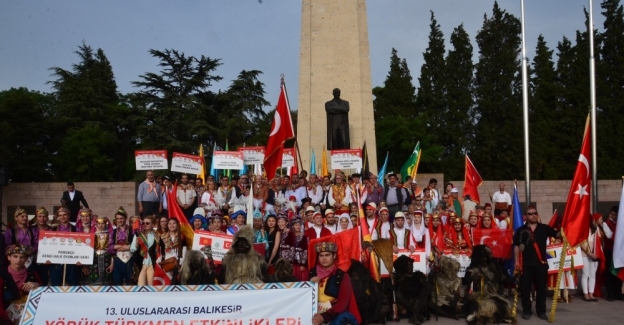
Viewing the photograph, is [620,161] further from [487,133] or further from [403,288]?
[403,288]

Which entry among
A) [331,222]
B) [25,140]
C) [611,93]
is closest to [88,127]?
[25,140]

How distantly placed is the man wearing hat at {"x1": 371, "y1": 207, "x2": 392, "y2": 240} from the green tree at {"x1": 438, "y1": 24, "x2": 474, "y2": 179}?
27.6 m

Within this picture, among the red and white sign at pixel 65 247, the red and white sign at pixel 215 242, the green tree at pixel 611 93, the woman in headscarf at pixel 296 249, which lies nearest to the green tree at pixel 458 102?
the green tree at pixel 611 93

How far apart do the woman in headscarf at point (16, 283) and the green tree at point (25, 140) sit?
3056 centimetres

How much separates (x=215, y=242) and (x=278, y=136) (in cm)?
648

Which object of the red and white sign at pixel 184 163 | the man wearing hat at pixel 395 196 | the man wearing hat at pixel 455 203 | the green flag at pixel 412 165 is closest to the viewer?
the man wearing hat at pixel 395 196

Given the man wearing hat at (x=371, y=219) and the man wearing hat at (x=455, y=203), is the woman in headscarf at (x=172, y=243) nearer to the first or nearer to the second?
the man wearing hat at (x=371, y=219)

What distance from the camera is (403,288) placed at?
967cm

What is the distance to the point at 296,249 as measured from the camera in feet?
32.1

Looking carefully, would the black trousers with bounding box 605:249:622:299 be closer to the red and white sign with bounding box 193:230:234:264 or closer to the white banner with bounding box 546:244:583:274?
the white banner with bounding box 546:244:583:274

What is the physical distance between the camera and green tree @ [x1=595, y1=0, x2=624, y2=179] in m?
34.5

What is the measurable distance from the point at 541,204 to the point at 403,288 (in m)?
14.1

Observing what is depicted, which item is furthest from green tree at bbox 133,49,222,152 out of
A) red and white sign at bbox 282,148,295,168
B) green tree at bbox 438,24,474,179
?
red and white sign at bbox 282,148,295,168

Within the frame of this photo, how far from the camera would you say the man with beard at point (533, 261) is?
9.57 metres
